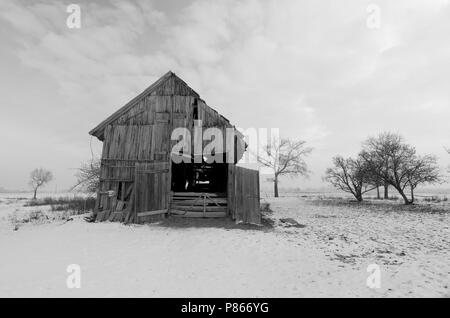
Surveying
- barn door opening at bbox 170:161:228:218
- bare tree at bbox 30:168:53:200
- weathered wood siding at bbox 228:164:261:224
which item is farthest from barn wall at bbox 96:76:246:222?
bare tree at bbox 30:168:53:200

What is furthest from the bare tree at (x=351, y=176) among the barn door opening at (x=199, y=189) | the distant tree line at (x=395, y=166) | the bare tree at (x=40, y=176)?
the bare tree at (x=40, y=176)

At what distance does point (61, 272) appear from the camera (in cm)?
630

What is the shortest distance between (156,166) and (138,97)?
4308 millimetres

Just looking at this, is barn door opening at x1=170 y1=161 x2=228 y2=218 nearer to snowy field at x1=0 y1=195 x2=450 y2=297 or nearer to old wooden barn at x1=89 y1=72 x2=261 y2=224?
old wooden barn at x1=89 y1=72 x2=261 y2=224

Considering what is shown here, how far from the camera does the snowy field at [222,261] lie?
532 centimetres

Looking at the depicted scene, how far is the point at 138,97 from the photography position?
15008mm

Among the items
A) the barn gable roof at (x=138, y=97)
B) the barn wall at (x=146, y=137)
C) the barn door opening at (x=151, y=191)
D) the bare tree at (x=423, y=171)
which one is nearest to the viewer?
the barn door opening at (x=151, y=191)

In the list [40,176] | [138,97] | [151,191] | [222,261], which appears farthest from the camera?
[40,176]

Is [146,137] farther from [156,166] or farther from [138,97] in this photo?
[138,97]

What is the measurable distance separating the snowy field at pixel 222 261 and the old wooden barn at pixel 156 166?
68.7 inches

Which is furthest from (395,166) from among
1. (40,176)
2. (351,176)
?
(40,176)

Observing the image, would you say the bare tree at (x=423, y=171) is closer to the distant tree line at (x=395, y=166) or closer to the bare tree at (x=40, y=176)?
the distant tree line at (x=395, y=166)

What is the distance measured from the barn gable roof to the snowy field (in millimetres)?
5812
